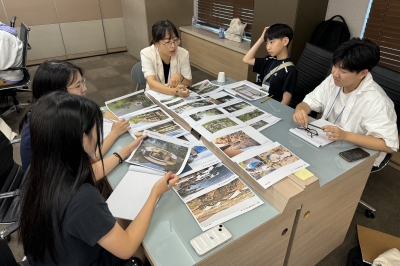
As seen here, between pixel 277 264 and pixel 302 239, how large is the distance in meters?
0.17

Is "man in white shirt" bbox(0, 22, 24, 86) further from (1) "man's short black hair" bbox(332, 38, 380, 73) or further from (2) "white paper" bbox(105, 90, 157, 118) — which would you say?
(1) "man's short black hair" bbox(332, 38, 380, 73)

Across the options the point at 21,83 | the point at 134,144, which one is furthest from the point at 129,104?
the point at 21,83

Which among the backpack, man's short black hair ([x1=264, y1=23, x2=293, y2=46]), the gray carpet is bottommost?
the gray carpet

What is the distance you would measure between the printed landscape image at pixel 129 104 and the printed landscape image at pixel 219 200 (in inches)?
31.8

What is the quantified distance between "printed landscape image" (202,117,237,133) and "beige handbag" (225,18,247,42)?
2.68 metres

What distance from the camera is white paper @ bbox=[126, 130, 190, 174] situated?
1.10 m

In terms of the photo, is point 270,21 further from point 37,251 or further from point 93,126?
point 37,251

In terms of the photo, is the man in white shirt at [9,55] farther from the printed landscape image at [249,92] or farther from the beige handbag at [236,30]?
the beige handbag at [236,30]

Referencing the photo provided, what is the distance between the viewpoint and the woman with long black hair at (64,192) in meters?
0.72

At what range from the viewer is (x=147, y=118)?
1.47 meters

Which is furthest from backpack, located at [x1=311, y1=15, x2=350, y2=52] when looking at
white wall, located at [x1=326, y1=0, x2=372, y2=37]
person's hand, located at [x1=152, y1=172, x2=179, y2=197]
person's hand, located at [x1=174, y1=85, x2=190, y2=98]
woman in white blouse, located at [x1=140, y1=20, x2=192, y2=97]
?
person's hand, located at [x1=152, y1=172, x2=179, y2=197]

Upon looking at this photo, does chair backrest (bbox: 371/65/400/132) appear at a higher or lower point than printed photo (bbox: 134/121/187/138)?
higher

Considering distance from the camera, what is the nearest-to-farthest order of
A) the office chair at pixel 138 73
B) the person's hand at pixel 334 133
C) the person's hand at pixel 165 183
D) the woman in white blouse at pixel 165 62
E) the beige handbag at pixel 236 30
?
the person's hand at pixel 165 183, the person's hand at pixel 334 133, the woman in white blouse at pixel 165 62, the office chair at pixel 138 73, the beige handbag at pixel 236 30

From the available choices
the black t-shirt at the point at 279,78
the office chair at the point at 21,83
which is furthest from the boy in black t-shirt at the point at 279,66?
the office chair at the point at 21,83
